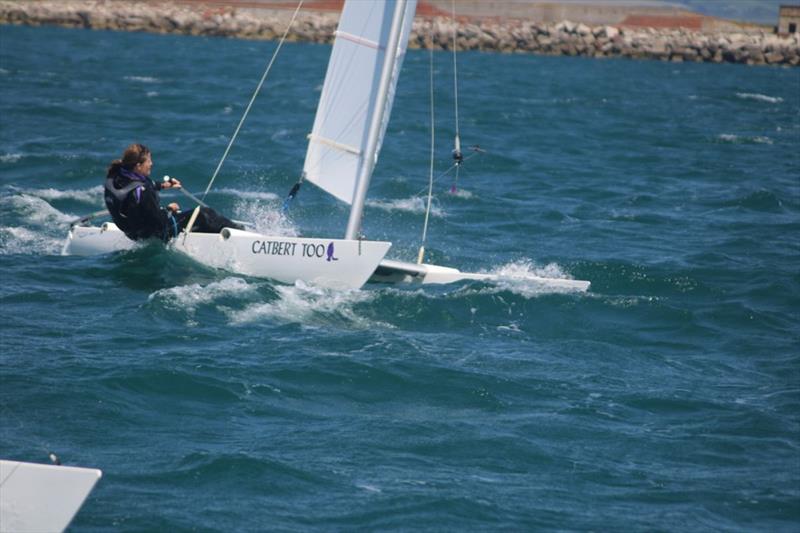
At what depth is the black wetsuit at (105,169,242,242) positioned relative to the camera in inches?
469

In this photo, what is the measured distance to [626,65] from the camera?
169ft

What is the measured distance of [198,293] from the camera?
37.9 feet

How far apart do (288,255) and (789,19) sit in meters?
53.8

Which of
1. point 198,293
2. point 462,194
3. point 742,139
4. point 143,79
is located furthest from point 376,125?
point 143,79

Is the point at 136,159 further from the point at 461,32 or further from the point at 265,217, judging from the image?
the point at 461,32

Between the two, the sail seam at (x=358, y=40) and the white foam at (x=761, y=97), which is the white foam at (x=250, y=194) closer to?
the sail seam at (x=358, y=40)

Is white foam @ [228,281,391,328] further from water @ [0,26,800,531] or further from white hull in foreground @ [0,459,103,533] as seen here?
white hull in foreground @ [0,459,103,533]

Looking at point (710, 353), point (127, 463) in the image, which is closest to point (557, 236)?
point (710, 353)

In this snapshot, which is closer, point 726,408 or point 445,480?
point 445,480

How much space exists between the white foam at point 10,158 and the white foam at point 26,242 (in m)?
4.50

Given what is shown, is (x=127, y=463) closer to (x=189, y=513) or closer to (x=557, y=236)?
(x=189, y=513)

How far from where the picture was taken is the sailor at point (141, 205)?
1190 centimetres

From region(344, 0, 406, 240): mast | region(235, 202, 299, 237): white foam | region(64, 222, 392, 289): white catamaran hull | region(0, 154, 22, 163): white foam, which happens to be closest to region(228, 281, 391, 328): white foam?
region(64, 222, 392, 289): white catamaran hull

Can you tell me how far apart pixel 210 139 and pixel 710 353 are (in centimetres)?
1369
